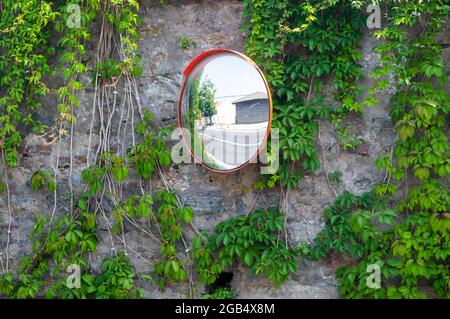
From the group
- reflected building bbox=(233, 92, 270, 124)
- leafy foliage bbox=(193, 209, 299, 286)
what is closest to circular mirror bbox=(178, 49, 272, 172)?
reflected building bbox=(233, 92, 270, 124)

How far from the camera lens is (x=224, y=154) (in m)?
3.61

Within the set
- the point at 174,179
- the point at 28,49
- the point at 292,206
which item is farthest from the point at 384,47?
the point at 28,49

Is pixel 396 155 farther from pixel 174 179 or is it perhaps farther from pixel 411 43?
pixel 174 179

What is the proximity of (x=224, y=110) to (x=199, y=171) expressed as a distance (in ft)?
1.70

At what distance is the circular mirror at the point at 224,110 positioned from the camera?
3486 mm

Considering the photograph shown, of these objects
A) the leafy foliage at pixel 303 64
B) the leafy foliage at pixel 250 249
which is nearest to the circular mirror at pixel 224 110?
the leafy foliage at pixel 303 64

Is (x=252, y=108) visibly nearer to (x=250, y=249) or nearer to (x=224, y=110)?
(x=224, y=110)

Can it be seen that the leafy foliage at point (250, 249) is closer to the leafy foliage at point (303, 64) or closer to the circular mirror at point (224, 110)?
the leafy foliage at point (303, 64)

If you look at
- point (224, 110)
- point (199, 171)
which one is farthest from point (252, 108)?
point (199, 171)

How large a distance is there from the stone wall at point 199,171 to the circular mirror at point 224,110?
199 millimetres

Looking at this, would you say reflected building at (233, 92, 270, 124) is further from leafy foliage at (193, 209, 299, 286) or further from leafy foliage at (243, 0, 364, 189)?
leafy foliage at (193, 209, 299, 286)

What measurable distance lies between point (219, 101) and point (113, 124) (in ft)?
2.88

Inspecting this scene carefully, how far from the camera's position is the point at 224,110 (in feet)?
11.8

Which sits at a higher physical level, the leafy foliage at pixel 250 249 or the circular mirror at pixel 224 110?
the circular mirror at pixel 224 110
